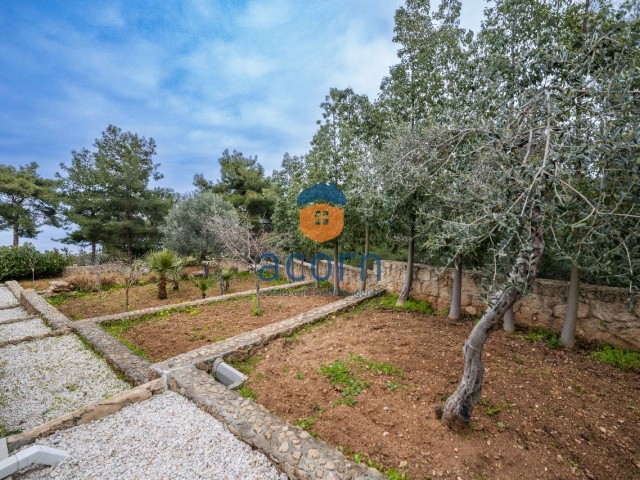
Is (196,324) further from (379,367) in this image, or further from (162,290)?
(379,367)

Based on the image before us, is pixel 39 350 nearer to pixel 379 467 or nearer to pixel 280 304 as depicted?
pixel 280 304

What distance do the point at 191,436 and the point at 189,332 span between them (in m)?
3.62

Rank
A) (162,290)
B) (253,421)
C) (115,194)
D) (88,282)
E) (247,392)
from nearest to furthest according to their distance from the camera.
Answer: (253,421), (247,392), (162,290), (88,282), (115,194)

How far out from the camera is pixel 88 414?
11.1 feet

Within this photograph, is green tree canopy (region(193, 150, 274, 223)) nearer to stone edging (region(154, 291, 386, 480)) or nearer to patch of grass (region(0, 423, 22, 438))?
stone edging (region(154, 291, 386, 480))

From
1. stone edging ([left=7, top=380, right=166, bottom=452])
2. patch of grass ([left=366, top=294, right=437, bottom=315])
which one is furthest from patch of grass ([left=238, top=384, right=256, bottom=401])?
patch of grass ([left=366, top=294, right=437, bottom=315])

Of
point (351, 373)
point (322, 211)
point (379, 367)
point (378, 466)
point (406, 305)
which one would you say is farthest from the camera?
point (322, 211)

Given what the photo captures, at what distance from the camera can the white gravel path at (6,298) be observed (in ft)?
32.2

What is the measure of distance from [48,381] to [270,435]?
431 cm

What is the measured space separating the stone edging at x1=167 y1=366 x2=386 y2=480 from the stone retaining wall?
2.51m

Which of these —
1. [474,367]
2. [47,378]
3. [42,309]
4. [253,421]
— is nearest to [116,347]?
[47,378]

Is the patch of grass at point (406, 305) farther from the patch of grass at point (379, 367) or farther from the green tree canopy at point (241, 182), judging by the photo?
the green tree canopy at point (241, 182)

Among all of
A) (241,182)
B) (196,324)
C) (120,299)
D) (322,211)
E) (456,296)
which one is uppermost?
(241,182)

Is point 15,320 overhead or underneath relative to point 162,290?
underneath
